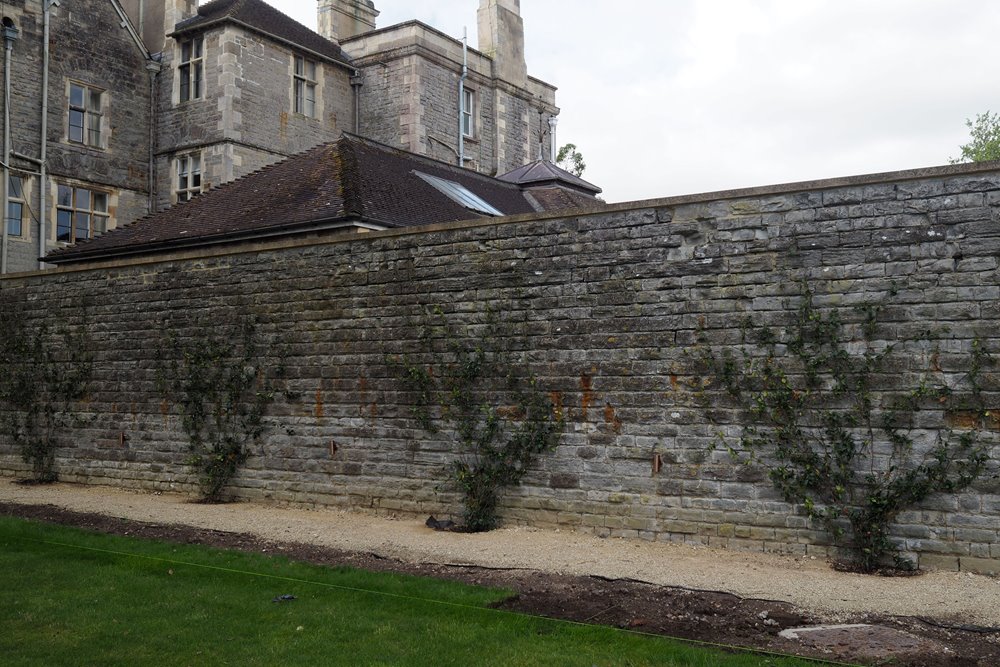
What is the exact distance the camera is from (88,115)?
23.9 metres

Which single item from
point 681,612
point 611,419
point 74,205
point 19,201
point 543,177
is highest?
point 543,177

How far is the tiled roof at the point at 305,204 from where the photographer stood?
14.7 metres

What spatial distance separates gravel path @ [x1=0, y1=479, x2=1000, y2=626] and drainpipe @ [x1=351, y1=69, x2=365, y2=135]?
18.3m

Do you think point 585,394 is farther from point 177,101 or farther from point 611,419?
point 177,101

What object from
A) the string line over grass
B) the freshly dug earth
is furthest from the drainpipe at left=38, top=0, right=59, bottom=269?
the string line over grass

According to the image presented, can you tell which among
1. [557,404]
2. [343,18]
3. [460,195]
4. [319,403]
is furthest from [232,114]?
[557,404]

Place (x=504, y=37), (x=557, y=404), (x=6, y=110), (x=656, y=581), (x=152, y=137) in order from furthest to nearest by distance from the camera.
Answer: (x=504, y=37) < (x=152, y=137) < (x=6, y=110) < (x=557, y=404) < (x=656, y=581)

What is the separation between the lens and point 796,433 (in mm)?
7621

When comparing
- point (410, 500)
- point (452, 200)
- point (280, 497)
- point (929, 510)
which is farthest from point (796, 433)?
point (452, 200)

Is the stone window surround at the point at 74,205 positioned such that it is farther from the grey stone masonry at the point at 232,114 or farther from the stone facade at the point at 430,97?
the stone facade at the point at 430,97

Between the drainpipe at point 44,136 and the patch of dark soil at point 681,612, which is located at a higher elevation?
the drainpipe at point 44,136

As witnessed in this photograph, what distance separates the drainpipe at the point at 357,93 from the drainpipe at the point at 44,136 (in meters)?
8.00

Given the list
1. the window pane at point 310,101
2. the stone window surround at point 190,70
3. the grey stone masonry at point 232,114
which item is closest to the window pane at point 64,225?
the grey stone masonry at point 232,114

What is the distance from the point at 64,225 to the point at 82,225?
0.55 metres
